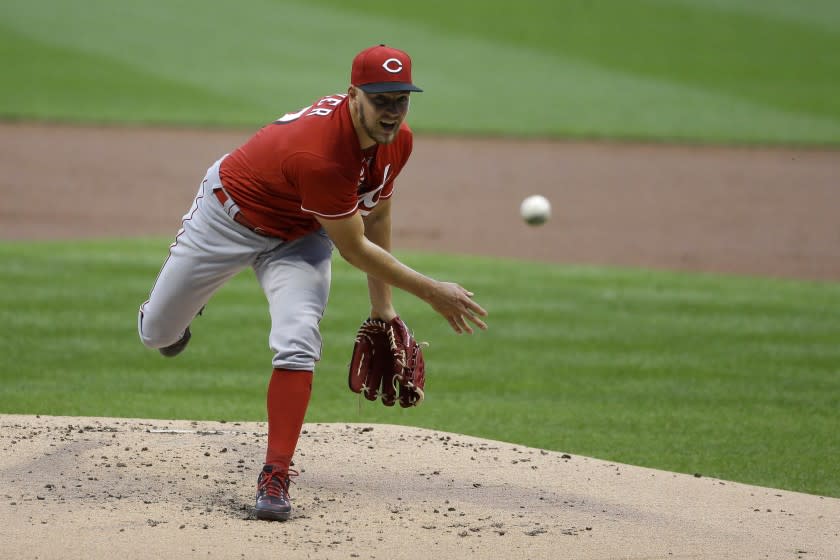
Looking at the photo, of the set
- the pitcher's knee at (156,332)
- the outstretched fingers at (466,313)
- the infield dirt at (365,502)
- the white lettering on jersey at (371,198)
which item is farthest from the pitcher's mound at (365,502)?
the white lettering on jersey at (371,198)

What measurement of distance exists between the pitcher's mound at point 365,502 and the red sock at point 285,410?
23cm

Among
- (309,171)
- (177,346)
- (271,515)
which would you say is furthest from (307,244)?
(271,515)

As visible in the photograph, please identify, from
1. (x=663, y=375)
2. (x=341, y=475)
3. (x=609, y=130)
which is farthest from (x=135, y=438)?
(x=609, y=130)

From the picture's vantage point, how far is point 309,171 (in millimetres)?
4516

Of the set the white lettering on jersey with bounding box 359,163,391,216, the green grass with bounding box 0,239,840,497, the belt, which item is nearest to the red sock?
the belt

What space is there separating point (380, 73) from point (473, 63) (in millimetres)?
21906

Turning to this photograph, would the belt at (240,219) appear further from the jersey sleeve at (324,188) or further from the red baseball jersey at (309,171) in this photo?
the jersey sleeve at (324,188)

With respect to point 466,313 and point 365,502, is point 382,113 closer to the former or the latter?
point 466,313

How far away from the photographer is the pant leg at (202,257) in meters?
4.98

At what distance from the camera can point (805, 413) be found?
7.01 metres

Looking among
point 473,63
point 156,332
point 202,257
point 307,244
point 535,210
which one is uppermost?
point 473,63

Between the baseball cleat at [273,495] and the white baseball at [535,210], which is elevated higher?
the white baseball at [535,210]

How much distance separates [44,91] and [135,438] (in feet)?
59.3

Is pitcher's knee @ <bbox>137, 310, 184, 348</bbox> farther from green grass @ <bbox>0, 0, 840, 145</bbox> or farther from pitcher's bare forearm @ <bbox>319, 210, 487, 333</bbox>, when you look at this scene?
→ green grass @ <bbox>0, 0, 840, 145</bbox>
